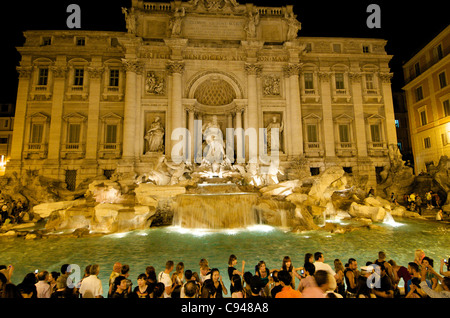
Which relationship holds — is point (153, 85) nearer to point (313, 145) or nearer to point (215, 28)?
point (215, 28)

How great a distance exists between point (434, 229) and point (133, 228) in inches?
490

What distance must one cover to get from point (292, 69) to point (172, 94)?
1000 centimetres

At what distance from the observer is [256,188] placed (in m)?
13.8

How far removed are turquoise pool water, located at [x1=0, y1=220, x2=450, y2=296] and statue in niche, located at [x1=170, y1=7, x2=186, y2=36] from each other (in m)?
15.6

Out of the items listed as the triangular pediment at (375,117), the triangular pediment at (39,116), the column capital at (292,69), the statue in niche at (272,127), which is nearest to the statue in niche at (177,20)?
the column capital at (292,69)

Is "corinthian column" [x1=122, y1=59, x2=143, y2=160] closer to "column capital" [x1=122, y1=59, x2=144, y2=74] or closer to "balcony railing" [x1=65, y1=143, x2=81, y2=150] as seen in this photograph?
"column capital" [x1=122, y1=59, x2=144, y2=74]

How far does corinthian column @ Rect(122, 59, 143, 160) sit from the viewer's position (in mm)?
17812

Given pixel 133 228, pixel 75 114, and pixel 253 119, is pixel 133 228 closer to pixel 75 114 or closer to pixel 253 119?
pixel 253 119

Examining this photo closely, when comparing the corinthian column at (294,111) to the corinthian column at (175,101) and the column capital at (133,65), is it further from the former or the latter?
the column capital at (133,65)

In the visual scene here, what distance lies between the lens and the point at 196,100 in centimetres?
1867

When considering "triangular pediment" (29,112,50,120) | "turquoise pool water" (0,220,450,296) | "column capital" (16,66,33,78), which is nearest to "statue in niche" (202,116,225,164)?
"turquoise pool water" (0,220,450,296)

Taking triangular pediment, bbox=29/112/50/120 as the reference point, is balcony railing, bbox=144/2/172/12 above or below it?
above
